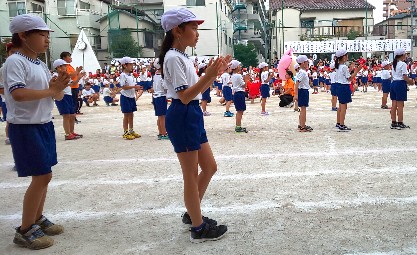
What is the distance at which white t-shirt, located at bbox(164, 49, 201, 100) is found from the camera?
296 centimetres

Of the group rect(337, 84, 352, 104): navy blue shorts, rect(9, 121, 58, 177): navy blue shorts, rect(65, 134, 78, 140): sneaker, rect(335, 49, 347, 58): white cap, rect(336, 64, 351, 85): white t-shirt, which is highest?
rect(335, 49, 347, 58): white cap

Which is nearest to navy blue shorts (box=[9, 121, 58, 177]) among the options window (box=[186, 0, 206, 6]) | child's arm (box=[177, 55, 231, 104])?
child's arm (box=[177, 55, 231, 104])

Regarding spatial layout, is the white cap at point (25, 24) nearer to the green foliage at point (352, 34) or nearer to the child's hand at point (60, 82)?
the child's hand at point (60, 82)

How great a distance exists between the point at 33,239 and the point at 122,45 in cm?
2583

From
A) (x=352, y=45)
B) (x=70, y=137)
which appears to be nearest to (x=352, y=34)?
(x=352, y=45)

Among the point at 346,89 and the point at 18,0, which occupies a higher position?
the point at 18,0

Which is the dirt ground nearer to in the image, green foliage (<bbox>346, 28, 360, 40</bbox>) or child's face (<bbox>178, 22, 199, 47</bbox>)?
child's face (<bbox>178, 22, 199, 47</bbox>)

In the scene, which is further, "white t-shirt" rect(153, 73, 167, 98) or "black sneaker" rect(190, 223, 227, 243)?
"white t-shirt" rect(153, 73, 167, 98)

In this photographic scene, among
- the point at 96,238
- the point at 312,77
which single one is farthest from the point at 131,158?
the point at 312,77

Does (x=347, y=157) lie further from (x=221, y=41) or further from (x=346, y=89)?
(x=221, y=41)

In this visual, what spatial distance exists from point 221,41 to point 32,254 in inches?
1076

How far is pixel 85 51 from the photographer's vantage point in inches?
1035

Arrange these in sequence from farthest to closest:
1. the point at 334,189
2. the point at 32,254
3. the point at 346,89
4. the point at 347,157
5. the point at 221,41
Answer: the point at 221,41 → the point at 346,89 → the point at 347,157 → the point at 334,189 → the point at 32,254

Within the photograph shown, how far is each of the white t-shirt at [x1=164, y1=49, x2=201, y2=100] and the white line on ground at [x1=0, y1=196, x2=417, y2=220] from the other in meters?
1.40
